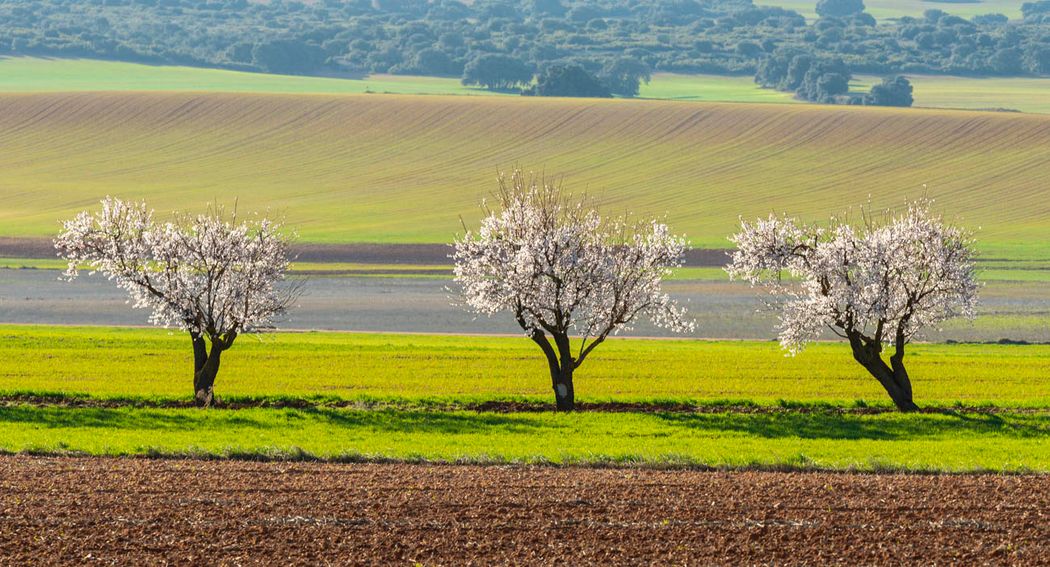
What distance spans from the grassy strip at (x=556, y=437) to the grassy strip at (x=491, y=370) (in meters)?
3.33

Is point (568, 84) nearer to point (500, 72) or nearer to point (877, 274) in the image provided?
point (500, 72)

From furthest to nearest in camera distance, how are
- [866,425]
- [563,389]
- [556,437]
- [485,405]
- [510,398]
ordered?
[510,398]
[485,405]
[563,389]
[866,425]
[556,437]

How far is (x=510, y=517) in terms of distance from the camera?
18.6 m

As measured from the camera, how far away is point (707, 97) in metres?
184

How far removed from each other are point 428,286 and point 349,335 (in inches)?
681

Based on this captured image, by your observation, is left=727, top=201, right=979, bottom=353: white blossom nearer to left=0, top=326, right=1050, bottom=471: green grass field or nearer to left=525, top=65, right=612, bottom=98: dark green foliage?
left=0, top=326, right=1050, bottom=471: green grass field

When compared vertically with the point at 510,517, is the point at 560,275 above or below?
above

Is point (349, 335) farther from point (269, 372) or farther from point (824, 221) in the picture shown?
point (824, 221)

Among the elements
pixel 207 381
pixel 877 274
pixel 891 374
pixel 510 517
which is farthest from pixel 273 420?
pixel 891 374

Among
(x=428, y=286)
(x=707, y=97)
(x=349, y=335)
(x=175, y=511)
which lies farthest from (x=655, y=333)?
(x=707, y=97)

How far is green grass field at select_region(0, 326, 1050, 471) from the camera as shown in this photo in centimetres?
2517

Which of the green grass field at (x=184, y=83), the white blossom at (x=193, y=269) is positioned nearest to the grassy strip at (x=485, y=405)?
the white blossom at (x=193, y=269)

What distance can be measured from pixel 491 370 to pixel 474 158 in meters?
83.4

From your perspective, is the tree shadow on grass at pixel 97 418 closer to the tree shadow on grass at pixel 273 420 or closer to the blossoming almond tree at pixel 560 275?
the tree shadow on grass at pixel 273 420
